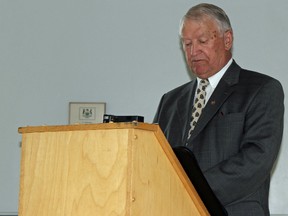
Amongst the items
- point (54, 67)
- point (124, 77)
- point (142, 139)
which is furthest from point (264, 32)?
point (142, 139)

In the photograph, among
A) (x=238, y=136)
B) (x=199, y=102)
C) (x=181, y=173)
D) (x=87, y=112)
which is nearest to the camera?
(x=181, y=173)

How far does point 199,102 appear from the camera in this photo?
279cm

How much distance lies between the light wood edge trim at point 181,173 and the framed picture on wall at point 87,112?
1949 mm

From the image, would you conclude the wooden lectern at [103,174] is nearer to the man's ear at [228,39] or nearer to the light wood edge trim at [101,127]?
the light wood edge trim at [101,127]

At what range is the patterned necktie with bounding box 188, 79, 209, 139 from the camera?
8.94 ft

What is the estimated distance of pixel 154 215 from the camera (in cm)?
183

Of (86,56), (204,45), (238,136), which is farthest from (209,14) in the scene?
(86,56)

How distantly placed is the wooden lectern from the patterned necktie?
75cm

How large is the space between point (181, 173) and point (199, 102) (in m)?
0.89

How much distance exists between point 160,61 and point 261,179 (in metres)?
1.68

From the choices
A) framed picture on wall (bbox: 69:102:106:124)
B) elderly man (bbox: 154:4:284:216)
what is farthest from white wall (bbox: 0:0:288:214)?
elderly man (bbox: 154:4:284:216)

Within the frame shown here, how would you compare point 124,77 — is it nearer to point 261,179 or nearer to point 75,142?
point 261,179

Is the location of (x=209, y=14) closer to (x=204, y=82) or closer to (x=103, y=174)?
(x=204, y=82)

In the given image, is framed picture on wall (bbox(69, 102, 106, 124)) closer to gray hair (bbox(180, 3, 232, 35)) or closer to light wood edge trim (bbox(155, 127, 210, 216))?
gray hair (bbox(180, 3, 232, 35))
